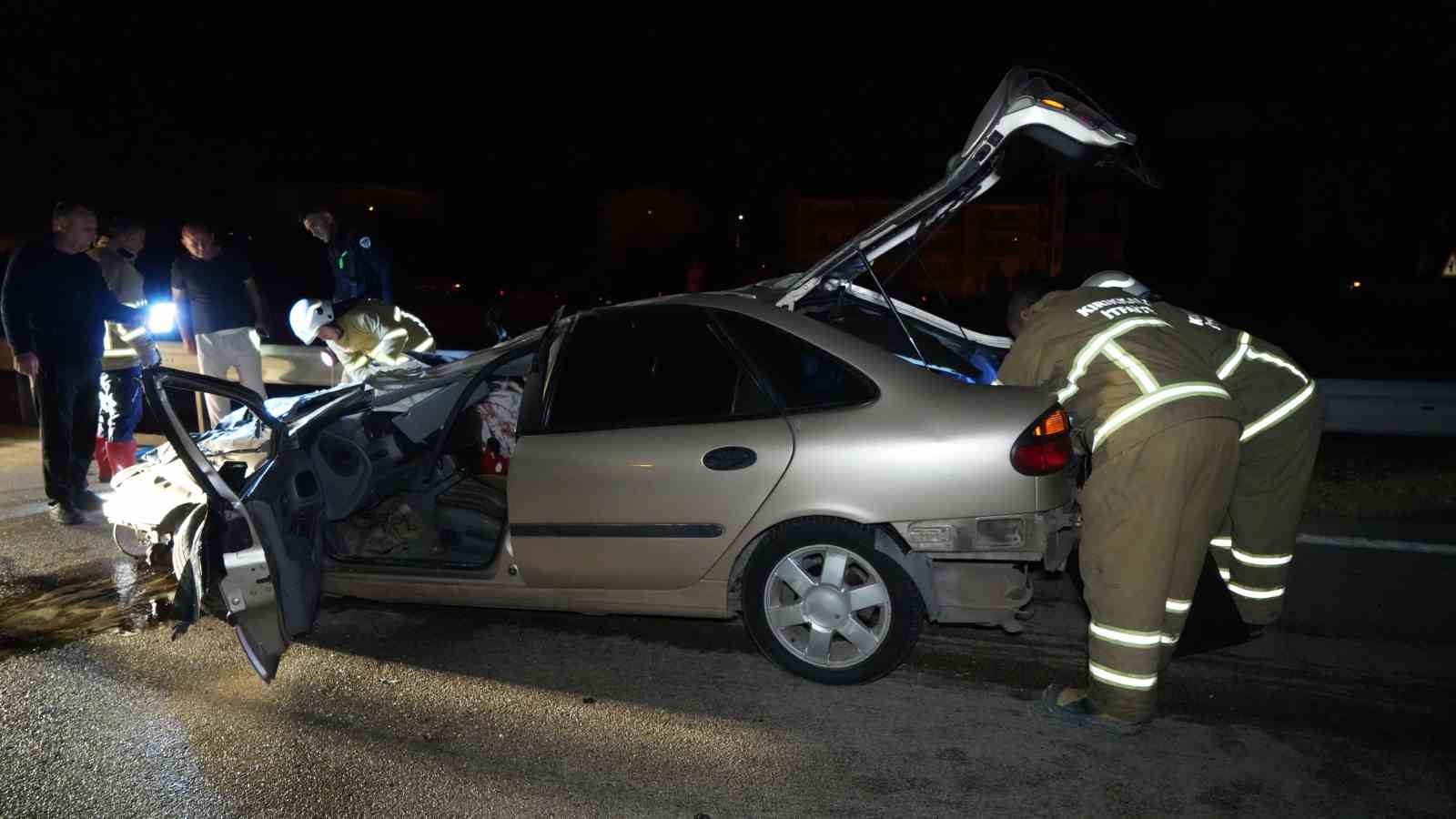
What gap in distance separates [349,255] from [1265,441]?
6156 mm

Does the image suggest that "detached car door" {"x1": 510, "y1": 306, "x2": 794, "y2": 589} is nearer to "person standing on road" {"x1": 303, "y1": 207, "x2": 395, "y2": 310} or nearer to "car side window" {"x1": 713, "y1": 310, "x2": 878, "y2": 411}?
"car side window" {"x1": 713, "y1": 310, "x2": 878, "y2": 411}

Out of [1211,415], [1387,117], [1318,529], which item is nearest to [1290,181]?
[1387,117]

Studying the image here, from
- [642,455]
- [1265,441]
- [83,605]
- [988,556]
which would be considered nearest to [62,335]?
[83,605]

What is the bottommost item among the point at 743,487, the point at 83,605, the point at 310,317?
the point at 83,605

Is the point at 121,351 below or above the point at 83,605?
above

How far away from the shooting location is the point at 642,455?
3877 millimetres

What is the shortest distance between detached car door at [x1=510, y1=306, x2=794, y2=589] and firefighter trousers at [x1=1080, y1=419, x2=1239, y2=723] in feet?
3.56

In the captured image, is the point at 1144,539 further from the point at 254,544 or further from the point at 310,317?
the point at 310,317

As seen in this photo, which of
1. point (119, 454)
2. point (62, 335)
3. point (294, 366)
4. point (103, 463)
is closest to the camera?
point (62, 335)

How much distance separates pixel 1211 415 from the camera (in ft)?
11.0

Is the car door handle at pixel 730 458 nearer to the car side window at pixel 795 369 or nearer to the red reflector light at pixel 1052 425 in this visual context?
the car side window at pixel 795 369

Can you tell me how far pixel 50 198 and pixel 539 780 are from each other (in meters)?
26.9

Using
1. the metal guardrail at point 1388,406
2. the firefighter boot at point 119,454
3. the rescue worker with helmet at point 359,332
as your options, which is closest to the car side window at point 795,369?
the rescue worker with helmet at point 359,332

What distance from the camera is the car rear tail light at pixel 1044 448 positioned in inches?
139
